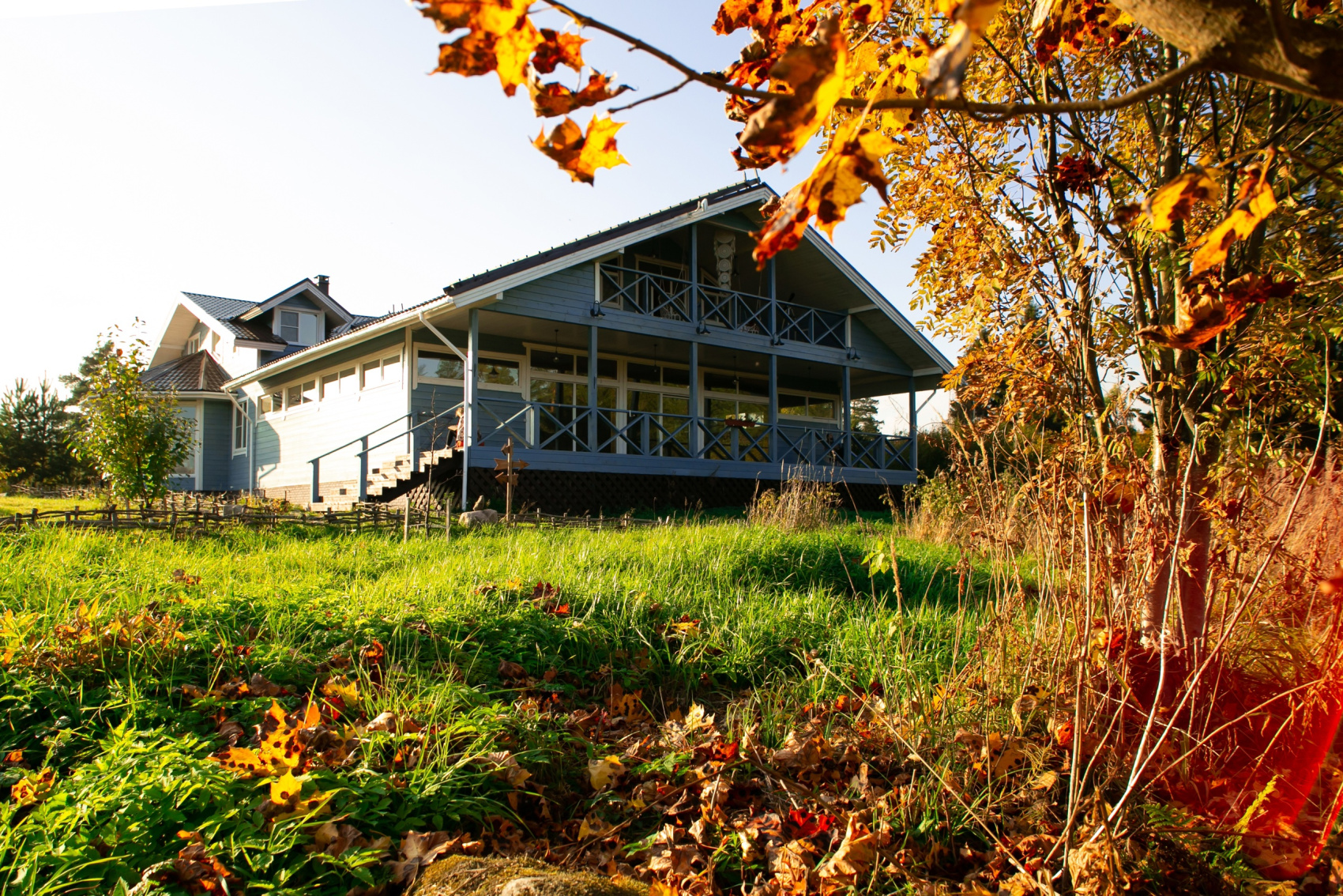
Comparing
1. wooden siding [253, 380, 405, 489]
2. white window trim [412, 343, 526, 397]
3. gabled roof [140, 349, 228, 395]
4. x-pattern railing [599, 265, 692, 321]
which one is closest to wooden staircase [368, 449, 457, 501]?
wooden siding [253, 380, 405, 489]

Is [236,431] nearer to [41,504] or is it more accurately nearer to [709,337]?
[41,504]

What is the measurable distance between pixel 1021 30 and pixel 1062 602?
230 centimetres

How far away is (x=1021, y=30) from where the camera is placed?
10.8 ft

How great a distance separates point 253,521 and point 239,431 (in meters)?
16.1

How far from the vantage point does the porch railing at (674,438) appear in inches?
561

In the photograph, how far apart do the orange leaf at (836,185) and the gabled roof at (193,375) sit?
2347 cm

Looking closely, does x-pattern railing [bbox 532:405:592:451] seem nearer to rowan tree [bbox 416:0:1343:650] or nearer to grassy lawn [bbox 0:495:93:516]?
grassy lawn [bbox 0:495:93:516]

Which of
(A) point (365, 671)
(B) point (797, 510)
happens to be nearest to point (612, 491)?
(B) point (797, 510)

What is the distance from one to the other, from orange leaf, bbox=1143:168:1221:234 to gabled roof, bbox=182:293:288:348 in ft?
80.0

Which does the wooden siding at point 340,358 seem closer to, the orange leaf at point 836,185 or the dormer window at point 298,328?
the dormer window at point 298,328

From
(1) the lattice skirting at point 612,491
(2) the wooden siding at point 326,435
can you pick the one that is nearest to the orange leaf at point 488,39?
(1) the lattice skirting at point 612,491

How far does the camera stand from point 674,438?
15.9 metres

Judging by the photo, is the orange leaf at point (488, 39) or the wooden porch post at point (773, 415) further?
the wooden porch post at point (773, 415)

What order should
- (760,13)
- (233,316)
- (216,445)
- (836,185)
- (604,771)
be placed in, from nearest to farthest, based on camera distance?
(836,185)
(760,13)
(604,771)
(216,445)
(233,316)
